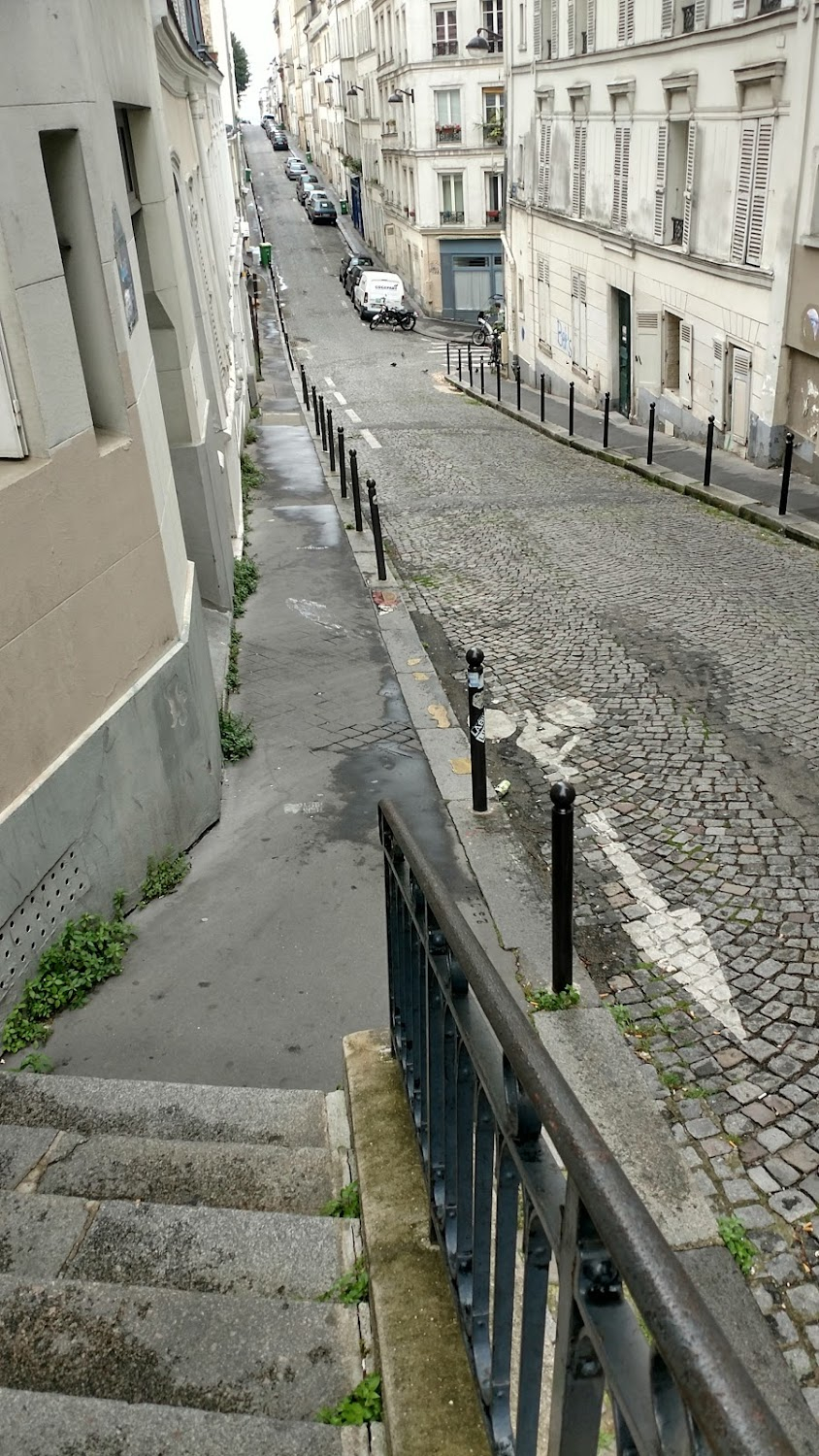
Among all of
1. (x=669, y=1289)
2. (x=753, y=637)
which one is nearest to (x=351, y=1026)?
(x=669, y=1289)

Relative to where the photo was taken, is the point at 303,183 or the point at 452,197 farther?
the point at 303,183

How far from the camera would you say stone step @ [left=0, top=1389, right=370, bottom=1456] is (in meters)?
2.36

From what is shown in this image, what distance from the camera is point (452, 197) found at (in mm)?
44938

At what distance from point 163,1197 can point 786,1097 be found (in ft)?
8.39

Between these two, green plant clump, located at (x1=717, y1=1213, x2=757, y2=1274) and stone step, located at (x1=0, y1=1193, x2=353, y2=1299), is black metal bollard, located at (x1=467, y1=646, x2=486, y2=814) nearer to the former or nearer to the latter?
green plant clump, located at (x1=717, y1=1213, x2=757, y2=1274)

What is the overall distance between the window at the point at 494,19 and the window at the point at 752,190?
28.7 m

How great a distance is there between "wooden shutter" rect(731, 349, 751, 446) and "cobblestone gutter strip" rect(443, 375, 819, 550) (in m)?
1.52

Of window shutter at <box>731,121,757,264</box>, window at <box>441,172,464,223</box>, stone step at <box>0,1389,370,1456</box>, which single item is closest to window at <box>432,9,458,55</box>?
window at <box>441,172,464,223</box>

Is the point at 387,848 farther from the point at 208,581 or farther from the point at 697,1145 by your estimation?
the point at 208,581

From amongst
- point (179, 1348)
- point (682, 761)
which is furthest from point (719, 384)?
point (179, 1348)

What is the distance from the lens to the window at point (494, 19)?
4150 centimetres

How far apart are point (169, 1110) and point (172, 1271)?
3.33 ft

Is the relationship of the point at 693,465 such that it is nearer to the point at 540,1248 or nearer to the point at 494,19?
the point at 540,1248

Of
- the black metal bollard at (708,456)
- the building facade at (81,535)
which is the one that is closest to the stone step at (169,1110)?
the building facade at (81,535)
